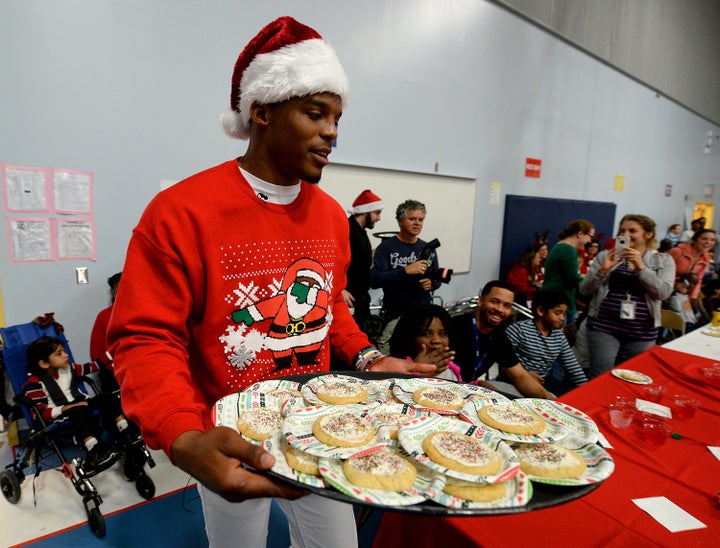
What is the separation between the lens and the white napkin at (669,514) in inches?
41.9

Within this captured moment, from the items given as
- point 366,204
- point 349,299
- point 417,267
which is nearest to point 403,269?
point 417,267

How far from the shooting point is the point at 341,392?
1.02 metres

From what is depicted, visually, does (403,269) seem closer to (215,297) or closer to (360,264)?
(360,264)

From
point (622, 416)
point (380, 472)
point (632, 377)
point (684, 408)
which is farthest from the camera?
point (632, 377)

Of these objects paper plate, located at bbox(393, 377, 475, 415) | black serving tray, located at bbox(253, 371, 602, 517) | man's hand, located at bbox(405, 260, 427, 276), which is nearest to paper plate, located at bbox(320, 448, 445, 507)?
black serving tray, located at bbox(253, 371, 602, 517)

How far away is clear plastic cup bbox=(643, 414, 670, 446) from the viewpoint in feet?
4.69

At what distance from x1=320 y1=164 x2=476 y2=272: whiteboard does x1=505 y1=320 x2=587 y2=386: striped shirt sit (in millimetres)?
1935

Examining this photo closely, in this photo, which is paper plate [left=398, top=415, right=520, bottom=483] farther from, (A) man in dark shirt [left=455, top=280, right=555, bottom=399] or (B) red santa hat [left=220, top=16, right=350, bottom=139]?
(A) man in dark shirt [left=455, top=280, right=555, bottom=399]

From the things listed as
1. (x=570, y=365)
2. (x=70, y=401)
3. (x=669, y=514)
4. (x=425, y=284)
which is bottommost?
(x=70, y=401)

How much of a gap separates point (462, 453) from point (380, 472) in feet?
0.58

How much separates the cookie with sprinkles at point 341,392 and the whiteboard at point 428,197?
2728 millimetres

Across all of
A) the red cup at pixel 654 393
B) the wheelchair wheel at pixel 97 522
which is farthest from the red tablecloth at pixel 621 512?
the wheelchair wheel at pixel 97 522

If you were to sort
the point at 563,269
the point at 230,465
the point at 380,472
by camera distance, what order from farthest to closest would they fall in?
the point at 563,269, the point at 380,472, the point at 230,465

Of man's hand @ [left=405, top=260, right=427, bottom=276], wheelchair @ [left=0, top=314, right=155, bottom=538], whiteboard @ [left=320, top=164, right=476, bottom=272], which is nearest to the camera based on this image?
wheelchair @ [left=0, top=314, right=155, bottom=538]
